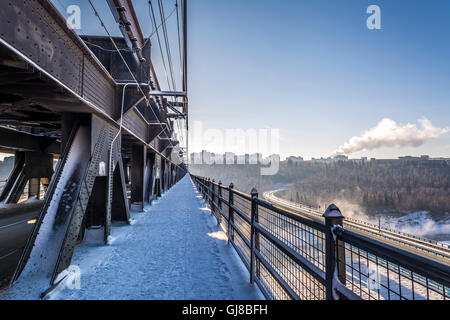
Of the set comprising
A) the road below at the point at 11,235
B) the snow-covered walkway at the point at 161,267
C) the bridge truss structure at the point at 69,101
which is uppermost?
the bridge truss structure at the point at 69,101

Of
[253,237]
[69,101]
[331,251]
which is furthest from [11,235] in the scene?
[331,251]

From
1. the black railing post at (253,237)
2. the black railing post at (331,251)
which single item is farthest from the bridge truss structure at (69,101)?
the black railing post at (331,251)

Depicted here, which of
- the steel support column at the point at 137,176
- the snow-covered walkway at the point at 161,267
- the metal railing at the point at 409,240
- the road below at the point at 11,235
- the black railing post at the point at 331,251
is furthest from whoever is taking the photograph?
the metal railing at the point at 409,240

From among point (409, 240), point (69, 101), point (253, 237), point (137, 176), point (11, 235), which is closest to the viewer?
point (253, 237)

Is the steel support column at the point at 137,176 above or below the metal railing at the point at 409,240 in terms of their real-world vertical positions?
above

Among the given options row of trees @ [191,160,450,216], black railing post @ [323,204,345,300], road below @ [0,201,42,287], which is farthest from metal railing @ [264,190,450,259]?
row of trees @ [191,160,450,216]

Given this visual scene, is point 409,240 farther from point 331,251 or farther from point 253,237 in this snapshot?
point 331,251

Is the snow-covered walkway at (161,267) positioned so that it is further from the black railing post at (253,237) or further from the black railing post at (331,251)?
the black railing post at (331,251)

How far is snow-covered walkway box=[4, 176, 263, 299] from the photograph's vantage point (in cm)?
354

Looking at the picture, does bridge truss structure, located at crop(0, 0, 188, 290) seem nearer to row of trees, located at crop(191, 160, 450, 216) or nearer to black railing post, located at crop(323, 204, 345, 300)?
black railing post, located at crop(323, 204, 345, 300)

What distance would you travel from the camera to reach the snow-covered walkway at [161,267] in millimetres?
3535

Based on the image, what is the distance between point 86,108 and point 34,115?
12.1 feet

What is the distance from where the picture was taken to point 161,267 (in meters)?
4.50
